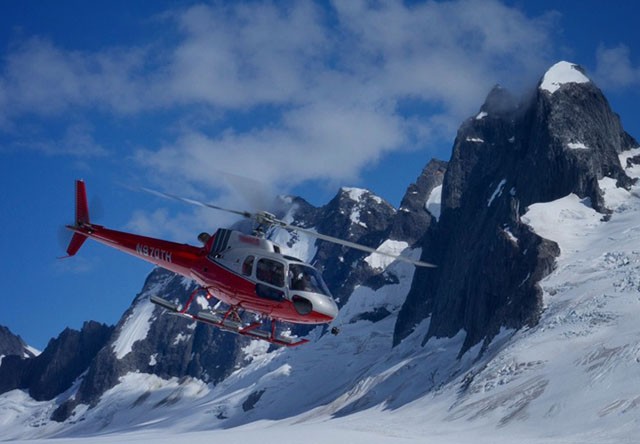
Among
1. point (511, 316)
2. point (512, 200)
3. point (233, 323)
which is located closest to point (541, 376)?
point (511, 316)

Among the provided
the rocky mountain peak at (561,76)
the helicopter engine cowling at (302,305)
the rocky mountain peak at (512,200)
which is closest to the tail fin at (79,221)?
the helicopter engine cowling at (302,305)

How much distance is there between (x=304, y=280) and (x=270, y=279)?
1524mm

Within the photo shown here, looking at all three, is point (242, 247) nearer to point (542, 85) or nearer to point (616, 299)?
point (616, 299)

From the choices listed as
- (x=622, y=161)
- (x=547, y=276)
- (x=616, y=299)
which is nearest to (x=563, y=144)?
(x=622, y=161)

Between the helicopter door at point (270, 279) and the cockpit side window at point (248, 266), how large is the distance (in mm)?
352

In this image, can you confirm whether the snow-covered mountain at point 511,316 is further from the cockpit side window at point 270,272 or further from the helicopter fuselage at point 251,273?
the cockpit side window at point 270,272

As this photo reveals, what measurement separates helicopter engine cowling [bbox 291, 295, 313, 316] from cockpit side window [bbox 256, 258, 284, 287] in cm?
95

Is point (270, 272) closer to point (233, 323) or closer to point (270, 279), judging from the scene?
point (270, 279)

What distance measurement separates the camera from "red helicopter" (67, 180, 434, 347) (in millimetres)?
33156

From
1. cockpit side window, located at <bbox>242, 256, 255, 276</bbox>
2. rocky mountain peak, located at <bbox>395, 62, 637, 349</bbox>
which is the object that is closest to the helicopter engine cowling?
cockpit side window, located at <bbox>242, 256, 255, 276</bbox>

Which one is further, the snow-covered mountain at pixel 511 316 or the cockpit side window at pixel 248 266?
the snow-covered mountain at pixel 511 316

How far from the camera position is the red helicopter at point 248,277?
1305 inches

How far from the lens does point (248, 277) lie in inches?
1357

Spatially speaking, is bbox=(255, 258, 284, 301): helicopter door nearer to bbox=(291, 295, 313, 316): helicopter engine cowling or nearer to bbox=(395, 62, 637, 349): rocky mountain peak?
bbox=(291, 295, 313, 316): helicopter engine cowling
